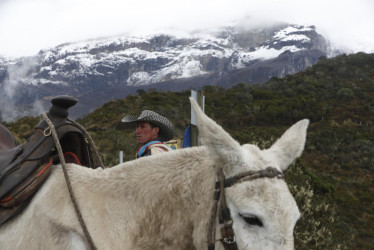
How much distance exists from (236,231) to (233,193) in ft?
0.61

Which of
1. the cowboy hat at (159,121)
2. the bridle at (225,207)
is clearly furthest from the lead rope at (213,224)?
the cowboy hat at (159,121)

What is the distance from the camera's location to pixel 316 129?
1049 inches

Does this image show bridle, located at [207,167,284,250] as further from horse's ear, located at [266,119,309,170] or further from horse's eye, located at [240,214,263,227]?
horse's ear, located at [266,119,309,170]

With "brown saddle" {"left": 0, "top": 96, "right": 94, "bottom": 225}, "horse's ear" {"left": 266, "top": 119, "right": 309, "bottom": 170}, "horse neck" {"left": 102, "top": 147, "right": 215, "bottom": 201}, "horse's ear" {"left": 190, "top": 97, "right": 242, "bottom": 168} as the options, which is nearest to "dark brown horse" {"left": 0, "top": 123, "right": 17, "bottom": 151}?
"brown saddle" {"left": 0, "top": 96, "right": 94, "bottom": 225}

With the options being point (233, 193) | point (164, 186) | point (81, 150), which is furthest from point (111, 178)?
point (233, 193)

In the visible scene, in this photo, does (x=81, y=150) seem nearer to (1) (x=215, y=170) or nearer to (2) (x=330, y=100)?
(1) (x=215, y=170)

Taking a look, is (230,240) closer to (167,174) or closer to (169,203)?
(169,203)

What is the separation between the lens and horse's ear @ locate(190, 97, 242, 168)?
4.68ft

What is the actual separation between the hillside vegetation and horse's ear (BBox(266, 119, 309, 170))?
566 centimetres

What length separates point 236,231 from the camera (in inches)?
56.7

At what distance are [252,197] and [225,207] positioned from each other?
155 millimetres

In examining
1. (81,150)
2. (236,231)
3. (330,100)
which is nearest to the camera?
(236,231)

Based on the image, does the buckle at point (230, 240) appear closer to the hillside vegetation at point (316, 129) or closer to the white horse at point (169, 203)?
the white horse at point (169, 203)

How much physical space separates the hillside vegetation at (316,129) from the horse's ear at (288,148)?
5.66 metres
